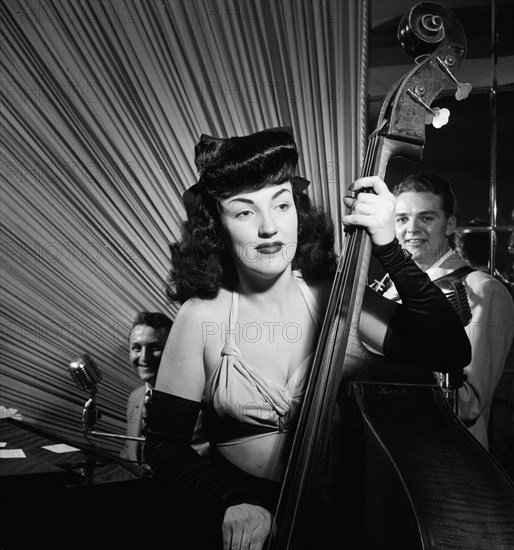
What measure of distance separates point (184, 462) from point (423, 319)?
1.83ft

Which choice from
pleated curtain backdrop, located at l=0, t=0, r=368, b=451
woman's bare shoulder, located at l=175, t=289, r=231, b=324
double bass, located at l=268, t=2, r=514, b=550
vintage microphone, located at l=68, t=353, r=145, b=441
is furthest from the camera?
pleated curtain backdrop, located at l=0, t=0, r=368, b=451

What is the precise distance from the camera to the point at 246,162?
4.52 feet

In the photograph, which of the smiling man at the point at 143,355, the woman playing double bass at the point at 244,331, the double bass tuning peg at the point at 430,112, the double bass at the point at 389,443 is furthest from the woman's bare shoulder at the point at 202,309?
the smiling man at the point at 143,355

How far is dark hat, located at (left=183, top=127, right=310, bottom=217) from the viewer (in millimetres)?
1383

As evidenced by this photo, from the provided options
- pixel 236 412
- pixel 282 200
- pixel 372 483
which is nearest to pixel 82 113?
pixel 282 200

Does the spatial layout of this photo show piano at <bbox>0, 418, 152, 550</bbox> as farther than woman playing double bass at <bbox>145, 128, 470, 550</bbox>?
Yes

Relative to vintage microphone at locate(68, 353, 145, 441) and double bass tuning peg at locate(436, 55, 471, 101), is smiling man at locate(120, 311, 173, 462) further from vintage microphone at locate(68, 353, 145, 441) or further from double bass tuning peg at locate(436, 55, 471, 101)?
double bass tuning peg at locate(436, 55, 471, 101)

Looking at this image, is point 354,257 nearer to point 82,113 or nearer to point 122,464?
point 122,464

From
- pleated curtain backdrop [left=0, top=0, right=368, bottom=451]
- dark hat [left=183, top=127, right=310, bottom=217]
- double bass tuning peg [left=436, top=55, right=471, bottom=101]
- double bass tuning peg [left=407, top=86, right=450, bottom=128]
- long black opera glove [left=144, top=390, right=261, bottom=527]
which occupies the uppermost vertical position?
pleated curtain backdrop [left=0, top=0, right=368, bottom=451]

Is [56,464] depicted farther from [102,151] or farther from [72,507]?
[102,151]

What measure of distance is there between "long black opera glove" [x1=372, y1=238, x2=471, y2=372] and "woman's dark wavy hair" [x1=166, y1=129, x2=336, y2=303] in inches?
11.5

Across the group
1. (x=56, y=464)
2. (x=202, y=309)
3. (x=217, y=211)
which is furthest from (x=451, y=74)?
(x=56, y=464)

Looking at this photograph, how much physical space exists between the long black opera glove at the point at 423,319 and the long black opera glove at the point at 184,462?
0.42 metres

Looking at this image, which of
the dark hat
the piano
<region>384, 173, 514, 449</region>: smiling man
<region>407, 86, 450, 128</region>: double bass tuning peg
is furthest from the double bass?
the piano
